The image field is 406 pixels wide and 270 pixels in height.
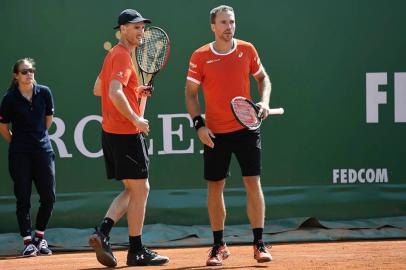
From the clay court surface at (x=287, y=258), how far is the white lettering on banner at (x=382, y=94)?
1.30 meters

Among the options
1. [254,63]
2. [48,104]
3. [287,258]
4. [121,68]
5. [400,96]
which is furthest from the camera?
[400,96]

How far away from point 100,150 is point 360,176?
2.33m

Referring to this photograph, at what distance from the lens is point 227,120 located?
577 centimetres

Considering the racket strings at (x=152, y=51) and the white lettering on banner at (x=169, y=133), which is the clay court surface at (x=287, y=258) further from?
the racket strings at (x=152, y=51)

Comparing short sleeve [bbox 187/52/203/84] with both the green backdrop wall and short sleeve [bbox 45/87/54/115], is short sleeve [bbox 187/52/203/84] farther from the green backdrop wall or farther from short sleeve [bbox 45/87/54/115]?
the green backdrop wall

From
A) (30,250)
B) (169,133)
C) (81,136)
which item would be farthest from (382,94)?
(30,250)

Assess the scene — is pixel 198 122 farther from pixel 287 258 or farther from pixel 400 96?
pixel 400 96

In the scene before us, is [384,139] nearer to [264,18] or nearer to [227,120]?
[264,18]

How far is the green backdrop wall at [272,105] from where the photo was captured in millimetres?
7820

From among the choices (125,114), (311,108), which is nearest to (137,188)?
(125,114)

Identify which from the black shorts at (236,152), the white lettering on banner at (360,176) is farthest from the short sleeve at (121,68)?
the white lettering on banner at (360,176)

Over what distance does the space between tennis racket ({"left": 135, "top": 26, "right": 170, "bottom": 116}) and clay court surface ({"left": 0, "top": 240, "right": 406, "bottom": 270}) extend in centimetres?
132

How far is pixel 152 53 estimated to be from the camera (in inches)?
249

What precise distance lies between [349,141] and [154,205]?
185cm
